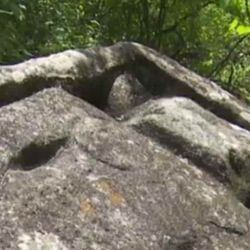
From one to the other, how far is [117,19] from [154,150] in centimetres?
320

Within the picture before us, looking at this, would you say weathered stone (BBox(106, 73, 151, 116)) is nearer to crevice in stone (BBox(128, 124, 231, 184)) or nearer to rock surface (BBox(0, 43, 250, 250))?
rock surface (BBox(0, 43, 250, 250))

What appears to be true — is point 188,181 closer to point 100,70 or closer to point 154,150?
point 154,150

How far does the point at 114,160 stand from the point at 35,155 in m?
0.33

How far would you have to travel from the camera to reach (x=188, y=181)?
3.27 m

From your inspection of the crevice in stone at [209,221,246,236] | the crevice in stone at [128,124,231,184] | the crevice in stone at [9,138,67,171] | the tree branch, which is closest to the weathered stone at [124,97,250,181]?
the crevice in stone at [128,124,231,184]

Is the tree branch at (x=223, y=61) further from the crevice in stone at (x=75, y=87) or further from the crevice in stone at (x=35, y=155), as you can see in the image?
the crevice in stone at (x=35, y=155)

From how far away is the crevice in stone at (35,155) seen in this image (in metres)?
2.99

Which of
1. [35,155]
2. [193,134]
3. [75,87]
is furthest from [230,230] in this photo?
[75,87]

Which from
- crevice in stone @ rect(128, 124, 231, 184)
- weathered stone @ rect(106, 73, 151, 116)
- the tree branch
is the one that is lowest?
the tree branch

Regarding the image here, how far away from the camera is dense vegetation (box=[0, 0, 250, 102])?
5398mm

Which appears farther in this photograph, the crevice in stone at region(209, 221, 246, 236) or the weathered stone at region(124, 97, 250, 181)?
the weathered stone at region(124, 97, 250, 181)

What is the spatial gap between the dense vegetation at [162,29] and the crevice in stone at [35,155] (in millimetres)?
1954

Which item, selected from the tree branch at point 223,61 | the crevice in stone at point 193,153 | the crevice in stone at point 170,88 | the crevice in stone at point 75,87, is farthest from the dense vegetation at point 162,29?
the crevice in stone at point 193,153

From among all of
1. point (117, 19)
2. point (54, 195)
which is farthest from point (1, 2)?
point (117, 19)
